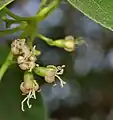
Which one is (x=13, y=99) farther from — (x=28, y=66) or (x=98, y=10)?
(x=98, y=10)

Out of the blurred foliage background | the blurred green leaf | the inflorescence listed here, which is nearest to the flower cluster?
the inflorescence

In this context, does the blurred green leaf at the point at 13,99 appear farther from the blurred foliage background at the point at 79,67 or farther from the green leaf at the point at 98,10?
the blurred foliage background at the point at 79,67

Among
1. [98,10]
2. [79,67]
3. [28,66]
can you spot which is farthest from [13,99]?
[79,67]

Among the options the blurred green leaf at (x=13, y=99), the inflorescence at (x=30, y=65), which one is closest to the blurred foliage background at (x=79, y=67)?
the blurred green leaf at (x=13, y=99)

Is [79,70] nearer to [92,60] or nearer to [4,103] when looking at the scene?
[92,60]

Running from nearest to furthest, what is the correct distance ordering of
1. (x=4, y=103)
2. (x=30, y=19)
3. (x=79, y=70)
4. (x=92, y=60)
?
(x=30, y=19)
(x=4, y=103)
(x=79, y=70)
(x=92, y=60)

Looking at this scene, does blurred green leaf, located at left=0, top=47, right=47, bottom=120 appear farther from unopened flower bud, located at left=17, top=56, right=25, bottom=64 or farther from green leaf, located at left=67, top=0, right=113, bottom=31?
green leaf, located at left=67, top=0, right=113, bottom=31

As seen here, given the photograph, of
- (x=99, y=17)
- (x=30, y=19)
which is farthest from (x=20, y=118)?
(x=99, y=17)
